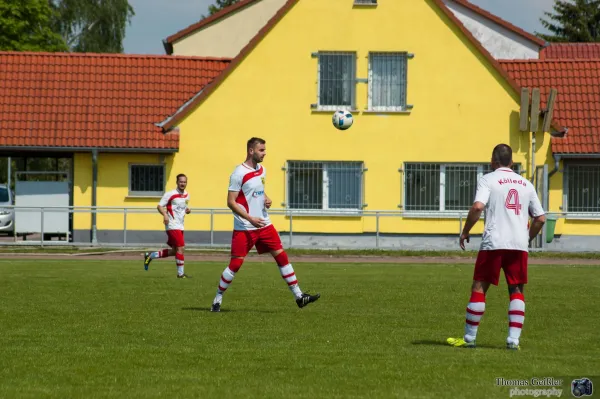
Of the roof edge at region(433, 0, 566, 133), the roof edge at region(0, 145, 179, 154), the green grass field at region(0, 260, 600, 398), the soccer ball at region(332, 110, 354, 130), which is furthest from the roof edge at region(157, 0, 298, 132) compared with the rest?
the green grass field at region(0, 260, 600, 398)

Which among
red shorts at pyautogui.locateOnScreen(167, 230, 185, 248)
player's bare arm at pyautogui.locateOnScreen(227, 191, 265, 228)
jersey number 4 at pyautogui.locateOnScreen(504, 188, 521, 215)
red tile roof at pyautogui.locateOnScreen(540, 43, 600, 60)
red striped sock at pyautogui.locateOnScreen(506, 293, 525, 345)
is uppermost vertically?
red tile roof at pyautogui.locateOnScreen(540, 43, 600, 60)

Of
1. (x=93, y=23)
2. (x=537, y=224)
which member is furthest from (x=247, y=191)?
(x=93, y=23)

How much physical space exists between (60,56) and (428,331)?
27.6 m

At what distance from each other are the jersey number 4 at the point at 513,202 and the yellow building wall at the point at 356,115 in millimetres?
24851

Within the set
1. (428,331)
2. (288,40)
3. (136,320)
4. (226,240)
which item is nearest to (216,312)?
(136,320)

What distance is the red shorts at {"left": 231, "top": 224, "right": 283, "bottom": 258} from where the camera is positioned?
14680mm

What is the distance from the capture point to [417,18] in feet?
118

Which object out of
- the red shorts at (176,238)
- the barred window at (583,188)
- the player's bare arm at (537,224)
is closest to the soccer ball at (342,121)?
the red shorts at (176,238)

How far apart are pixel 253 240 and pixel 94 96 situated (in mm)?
23269

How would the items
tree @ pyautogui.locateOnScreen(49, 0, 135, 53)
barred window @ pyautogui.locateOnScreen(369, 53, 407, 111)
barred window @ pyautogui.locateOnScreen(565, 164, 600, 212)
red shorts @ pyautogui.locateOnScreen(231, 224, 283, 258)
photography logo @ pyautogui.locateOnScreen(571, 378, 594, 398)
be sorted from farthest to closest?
tree @ pyautogui.locateOnScreen(49, 0, 135, 53)
barred window @ pyautogui.locateOnScreen(565, 164, 600, 212)
barred window @ pyautogui.locateOnScreen(369, 53, 407, 111)
red shorts @ pyautogui.locateOnScreen(231, 224, 283, 258)
photography logo @ pyautogui.locateOnScreen(571, 378, 594, 398)

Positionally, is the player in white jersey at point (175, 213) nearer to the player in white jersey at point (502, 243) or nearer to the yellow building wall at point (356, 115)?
the player in white jersey at point (502, 243)

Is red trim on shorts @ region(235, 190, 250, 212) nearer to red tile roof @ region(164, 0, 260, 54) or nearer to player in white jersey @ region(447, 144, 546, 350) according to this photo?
player in white jersey @ region(447, 144, 546, 350)

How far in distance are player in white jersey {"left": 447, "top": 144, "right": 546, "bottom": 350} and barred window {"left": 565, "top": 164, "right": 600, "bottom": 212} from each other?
86.2ft

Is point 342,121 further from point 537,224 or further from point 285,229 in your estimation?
point 537,224
